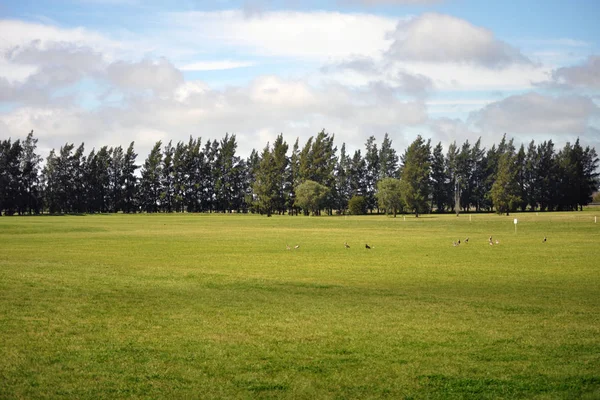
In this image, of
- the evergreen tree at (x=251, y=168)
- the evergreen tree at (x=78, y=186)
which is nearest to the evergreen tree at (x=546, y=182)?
the evergreen tree at (x=251, y=168)

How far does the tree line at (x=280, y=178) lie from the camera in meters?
155

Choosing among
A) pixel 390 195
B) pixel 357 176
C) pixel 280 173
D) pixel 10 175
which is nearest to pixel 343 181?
pixel 357 176

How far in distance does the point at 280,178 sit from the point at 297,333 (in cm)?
14365

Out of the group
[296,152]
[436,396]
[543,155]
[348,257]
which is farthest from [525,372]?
[543,155]

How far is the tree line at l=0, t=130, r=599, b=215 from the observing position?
155 meters

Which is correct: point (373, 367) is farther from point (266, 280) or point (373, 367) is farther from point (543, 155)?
point (543, 155)

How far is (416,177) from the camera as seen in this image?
506 feet

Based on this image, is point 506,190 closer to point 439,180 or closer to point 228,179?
point 439,180

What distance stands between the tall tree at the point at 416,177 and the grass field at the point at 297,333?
4242 inches

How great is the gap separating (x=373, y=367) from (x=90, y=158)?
173 m

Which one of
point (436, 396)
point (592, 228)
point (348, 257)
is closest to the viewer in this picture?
point (436, 396)

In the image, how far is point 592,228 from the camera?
72.2 meters

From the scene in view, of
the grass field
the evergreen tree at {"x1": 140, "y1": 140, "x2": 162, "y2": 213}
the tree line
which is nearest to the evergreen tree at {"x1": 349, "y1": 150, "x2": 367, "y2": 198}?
the tree line

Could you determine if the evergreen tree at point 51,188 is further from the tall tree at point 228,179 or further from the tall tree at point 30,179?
the tall tree at point 228,179
